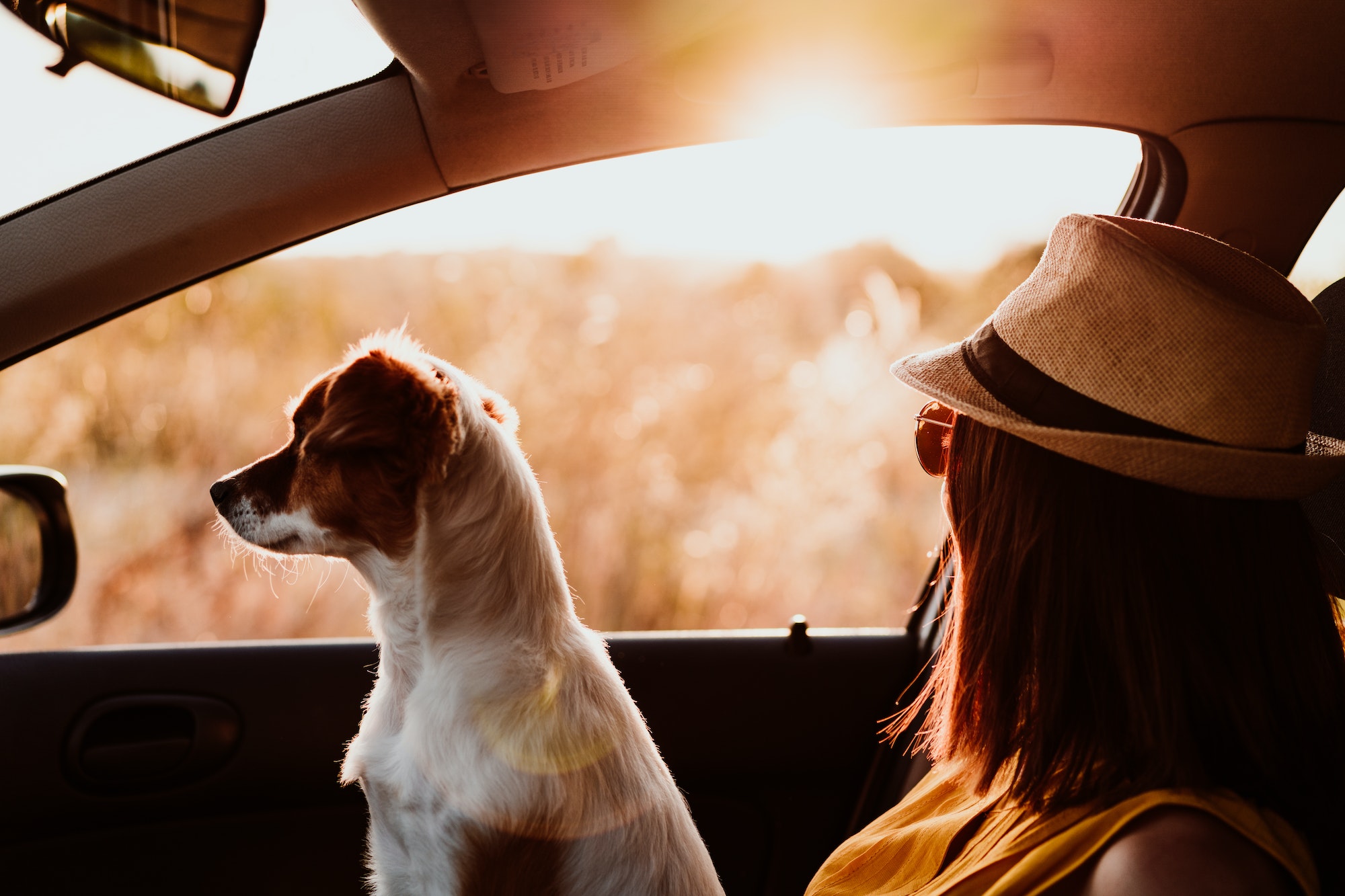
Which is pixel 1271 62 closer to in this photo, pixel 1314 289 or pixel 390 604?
pixel 1314 289

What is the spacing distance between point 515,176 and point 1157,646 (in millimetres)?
1707

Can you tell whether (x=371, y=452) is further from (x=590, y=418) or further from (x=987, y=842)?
(x=590, y=418)

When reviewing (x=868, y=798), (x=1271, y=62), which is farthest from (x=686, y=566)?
(x=1271, y=62)

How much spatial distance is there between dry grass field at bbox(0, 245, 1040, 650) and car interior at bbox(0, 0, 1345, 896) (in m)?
1.28

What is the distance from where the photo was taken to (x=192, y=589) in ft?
15.0

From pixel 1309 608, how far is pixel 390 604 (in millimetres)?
1850

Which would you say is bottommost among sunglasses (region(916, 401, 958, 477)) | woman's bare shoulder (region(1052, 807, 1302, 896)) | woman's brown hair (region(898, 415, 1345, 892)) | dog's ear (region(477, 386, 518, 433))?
woman's bare shoulder (region(1052, 807, 1302, 896))

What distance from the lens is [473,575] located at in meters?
2.19

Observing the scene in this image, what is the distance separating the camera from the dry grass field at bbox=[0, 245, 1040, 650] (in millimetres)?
4500

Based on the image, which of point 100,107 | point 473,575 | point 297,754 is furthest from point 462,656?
point 100,107

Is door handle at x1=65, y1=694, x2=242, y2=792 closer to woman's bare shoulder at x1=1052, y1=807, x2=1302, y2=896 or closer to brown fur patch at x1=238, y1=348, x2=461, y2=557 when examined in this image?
brown fur patch at x1=238, y1=348, x2=461, y2=557

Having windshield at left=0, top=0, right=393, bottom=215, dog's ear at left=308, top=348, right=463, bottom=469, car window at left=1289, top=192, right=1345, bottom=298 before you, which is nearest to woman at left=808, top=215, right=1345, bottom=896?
car window at left=1289, top=192, right=1345, bottom=298

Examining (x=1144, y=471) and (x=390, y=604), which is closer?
(x=1144, y=471)

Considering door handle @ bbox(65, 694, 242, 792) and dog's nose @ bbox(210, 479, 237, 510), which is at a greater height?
dog's nose @ bbox(210, 479, 237, 510)
